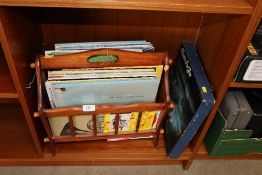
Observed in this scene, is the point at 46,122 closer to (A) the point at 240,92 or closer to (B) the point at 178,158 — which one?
(B) the point at 178,158

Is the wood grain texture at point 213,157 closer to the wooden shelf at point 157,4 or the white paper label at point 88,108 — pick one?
the white paper label at point 88,108

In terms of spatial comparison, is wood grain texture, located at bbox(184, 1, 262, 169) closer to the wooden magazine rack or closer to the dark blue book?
the dark blue book

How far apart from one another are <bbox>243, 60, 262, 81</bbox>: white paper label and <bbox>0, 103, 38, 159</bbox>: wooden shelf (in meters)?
0.86

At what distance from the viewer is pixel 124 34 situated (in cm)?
113

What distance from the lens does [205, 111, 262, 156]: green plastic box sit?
110cm

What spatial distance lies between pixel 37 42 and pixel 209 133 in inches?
30.7

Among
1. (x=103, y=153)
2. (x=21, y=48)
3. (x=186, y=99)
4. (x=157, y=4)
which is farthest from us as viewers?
(x=103, y=153)

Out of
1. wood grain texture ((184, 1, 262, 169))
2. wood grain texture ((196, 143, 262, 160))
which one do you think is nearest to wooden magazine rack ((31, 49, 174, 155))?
wood grain texture ((184, 1, 262, 169))

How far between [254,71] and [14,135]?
977mm

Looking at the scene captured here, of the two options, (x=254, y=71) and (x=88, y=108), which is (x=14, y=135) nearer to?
(x=88, y=108)

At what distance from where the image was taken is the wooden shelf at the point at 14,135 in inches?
46.2

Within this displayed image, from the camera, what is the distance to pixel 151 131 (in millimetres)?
1108

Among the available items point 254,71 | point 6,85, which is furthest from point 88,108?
point 254,71

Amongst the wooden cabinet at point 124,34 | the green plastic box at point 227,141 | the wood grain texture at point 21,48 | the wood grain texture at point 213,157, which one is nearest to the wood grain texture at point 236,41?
the wooden cabinet at point 124,34
